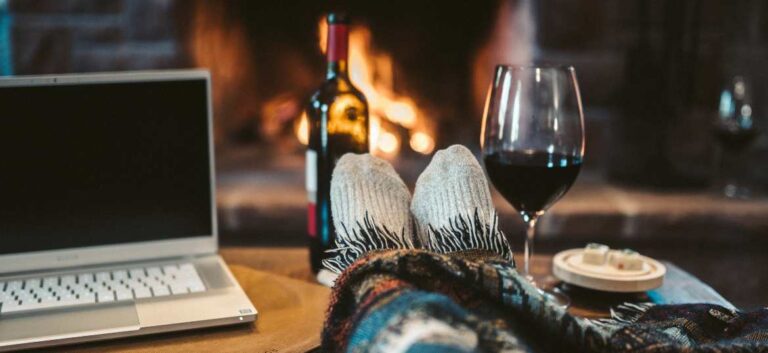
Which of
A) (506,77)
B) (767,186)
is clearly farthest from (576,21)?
(506,77)

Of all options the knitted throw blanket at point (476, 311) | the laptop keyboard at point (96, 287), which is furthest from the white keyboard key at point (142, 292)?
the knitted throw blanket at point (476, 311)

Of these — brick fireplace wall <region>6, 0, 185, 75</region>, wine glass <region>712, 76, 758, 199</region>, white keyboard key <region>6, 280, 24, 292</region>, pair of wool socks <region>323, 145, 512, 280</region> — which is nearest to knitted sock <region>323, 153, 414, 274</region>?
pair of wool socks <region>323, 145, 512, 280</region>

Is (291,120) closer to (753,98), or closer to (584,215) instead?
(584,215)

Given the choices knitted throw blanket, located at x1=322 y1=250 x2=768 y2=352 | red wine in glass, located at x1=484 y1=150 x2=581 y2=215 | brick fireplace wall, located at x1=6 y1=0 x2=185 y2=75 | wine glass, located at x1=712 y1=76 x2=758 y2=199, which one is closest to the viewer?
knitted throw blanket, located at x1=322 y1=250 x2=768 y2=352

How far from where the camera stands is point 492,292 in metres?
0.62

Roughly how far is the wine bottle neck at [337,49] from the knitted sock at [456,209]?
0.15 m

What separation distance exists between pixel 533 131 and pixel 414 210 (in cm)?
14

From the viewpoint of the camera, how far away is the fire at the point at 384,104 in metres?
2.22

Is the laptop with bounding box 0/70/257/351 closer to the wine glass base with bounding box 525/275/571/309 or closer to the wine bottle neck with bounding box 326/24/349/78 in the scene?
the wine bottle neck with bounding box 326/24/349/78

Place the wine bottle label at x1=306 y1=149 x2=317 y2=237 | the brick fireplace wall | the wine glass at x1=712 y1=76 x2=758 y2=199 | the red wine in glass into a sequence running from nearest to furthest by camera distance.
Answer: the red wine in glass < the wine bottle label at x1=306 y1=149 x2=317 y2=237 < the wine glass at x1=712 y1=76 x2=758 y2=199 < the brick fireplace wall

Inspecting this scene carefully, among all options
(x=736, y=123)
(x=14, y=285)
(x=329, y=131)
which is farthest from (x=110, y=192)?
(x=736, y=123)

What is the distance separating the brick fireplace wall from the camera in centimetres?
208

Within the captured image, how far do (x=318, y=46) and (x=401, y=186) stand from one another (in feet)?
4.72

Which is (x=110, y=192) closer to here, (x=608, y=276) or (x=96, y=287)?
(x=96, y=287)
